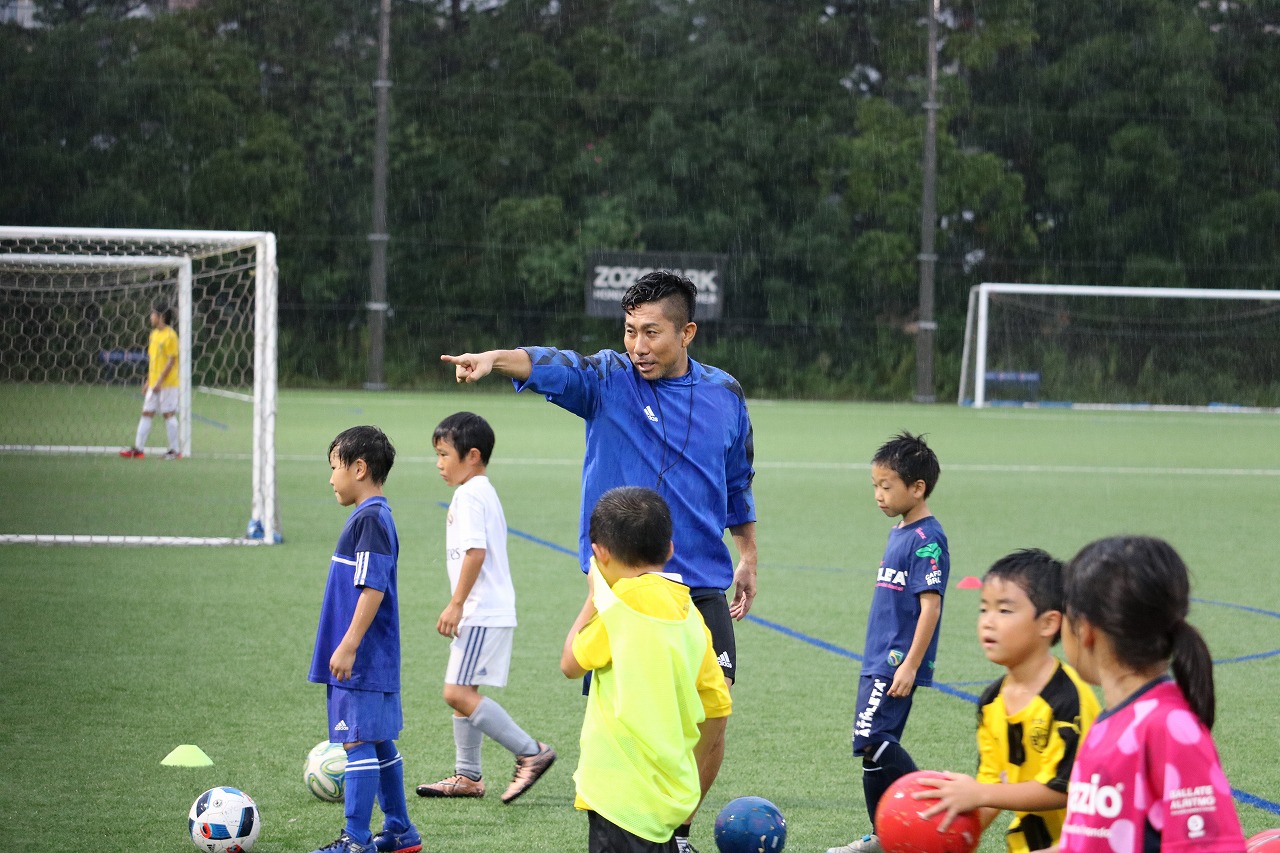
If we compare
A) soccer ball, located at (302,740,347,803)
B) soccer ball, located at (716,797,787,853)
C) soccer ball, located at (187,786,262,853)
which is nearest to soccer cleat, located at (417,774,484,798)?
soccer ball, located at (302,740,347,803)

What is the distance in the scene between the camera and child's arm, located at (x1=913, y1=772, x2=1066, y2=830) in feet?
9.49

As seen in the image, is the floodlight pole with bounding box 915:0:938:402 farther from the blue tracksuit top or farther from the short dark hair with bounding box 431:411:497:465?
the blue tracksuit top

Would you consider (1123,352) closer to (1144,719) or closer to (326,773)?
(326,773)

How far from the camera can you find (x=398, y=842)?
4328 millimetres

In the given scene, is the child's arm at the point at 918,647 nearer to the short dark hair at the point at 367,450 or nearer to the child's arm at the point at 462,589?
the child's arm at the point at 462,589

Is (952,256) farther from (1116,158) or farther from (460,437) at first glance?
(460,437)

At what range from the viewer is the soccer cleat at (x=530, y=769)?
497cm

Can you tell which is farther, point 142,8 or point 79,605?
A: point 142,8

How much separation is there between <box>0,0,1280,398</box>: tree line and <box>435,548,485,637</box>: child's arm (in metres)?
29.8

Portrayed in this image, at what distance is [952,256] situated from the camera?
38.0 m

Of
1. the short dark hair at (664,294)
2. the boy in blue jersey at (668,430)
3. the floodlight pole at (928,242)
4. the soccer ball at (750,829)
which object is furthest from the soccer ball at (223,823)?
the floodlight pole at (928,242)

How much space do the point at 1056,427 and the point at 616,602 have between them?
2319 cm

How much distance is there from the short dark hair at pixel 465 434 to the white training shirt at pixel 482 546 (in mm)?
119

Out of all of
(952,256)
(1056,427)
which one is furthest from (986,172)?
(1056,427)
